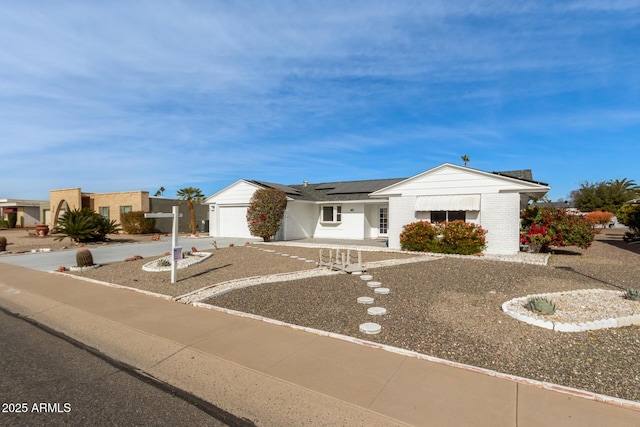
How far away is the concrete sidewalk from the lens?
3.10 meters

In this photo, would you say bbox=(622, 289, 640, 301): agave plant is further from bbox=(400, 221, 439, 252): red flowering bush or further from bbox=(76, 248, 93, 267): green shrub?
bbox=(76, 248, 93, 267): green shrub

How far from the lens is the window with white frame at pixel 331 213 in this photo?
22.2m

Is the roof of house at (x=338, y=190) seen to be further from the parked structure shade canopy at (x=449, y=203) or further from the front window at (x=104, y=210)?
the front window at (x=104, y=210)

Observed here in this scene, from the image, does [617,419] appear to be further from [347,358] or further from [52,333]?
[52,333]

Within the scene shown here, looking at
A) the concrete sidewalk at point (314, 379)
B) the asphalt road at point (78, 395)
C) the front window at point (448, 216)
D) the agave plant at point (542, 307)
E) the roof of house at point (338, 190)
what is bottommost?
the asphalt road at point (78, 395)

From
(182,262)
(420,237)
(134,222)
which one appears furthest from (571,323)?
(134,222)

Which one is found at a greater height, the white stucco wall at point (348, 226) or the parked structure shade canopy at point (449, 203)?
the parked structure shade canopy at point (449, 203)

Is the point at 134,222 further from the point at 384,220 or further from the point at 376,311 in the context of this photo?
the point at 376,311

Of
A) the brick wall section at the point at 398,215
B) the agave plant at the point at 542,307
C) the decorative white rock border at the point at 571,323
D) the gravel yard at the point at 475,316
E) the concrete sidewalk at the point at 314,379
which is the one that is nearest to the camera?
the concrete sidewalk at the point at 314,379

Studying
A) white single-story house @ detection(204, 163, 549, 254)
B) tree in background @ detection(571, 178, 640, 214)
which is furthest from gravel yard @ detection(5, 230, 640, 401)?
tree in background @ detection(571, 178, 640, 214)

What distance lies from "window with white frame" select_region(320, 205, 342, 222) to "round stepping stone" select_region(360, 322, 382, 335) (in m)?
16.9

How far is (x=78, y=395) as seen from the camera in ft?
11.6

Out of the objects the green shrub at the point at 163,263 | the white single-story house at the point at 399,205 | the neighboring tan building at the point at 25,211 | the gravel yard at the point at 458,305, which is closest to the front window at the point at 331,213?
the white single-story house at the point at 399,205

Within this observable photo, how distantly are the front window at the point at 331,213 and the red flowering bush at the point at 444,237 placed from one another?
734 centimetres
